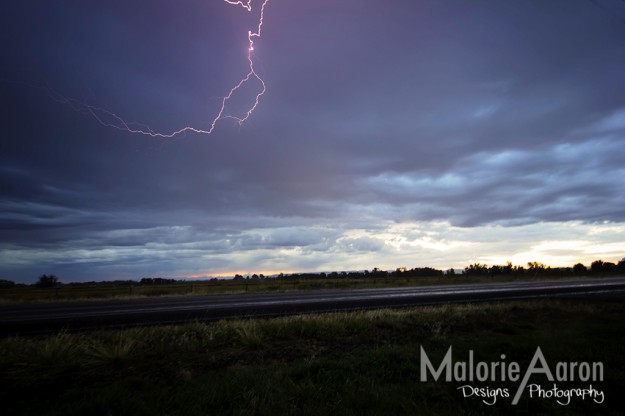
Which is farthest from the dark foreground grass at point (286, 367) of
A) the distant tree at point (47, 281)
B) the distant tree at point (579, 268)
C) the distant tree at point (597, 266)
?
the distant tree at point (597, 266)

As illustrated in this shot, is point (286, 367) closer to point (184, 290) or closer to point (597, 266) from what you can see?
point (184, 290)

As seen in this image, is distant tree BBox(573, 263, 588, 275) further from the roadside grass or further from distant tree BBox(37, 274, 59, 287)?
distant tree BBox(37, 274, 59, 287)

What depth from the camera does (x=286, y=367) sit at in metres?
7.21

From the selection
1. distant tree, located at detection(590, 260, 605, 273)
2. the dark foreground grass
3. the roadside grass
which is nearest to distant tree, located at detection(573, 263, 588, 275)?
distant tree, located at detection(590, 260, 605, 273)

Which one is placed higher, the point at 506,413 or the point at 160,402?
the point at 160,402

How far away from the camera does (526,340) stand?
31.3 feet

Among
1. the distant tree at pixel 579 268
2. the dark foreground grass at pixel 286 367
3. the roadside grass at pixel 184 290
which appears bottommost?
the dark foreground grass at pixel 286 367

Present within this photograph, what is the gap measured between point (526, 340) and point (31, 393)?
36.8 ft

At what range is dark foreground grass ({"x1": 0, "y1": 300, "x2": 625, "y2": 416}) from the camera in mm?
5355

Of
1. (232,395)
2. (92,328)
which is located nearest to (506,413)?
(232,395)

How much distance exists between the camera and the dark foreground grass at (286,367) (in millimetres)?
5355

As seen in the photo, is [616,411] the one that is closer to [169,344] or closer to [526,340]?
[526,340]

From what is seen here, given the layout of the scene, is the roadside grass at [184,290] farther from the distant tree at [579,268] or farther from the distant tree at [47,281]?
the distant tree at [579,268]

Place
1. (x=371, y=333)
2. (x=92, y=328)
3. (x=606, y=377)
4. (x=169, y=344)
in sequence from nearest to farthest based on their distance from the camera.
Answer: (x=606, y=377)
(x=169, y=344)
(x=371, y=333)
(x=92, y=328)
